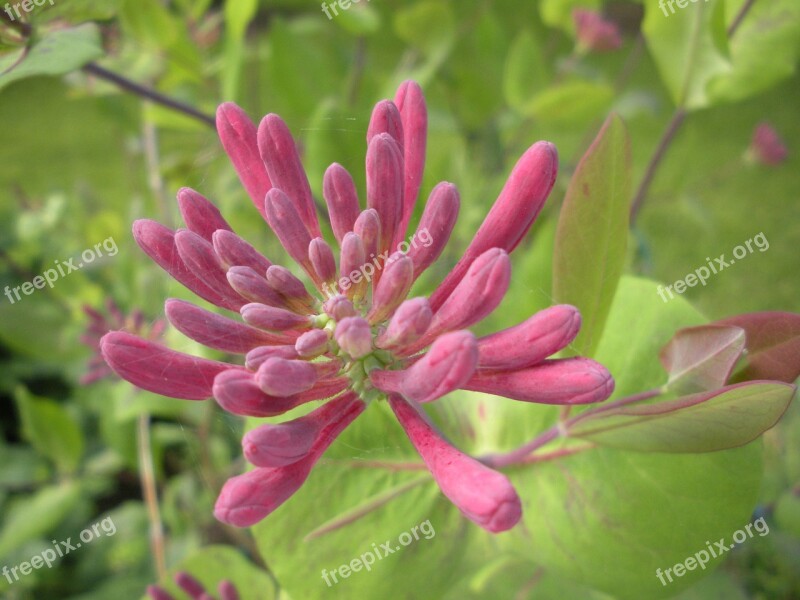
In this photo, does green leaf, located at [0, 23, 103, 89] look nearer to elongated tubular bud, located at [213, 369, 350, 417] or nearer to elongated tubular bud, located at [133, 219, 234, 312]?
elongated tubular bud, located at [133, 219, 234, 312]

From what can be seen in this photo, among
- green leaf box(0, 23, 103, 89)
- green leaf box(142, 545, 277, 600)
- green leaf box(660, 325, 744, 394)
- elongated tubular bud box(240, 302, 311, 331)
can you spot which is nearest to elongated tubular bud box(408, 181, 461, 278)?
elongated tubular bud box(240, 302, 311, 331)

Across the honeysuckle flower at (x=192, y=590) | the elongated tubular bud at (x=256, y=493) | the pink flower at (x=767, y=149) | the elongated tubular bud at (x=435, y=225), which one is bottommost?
the pink flower at (x=767, y=149)

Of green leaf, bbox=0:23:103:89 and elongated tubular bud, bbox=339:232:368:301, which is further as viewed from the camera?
green leaf, bbox=0:23:103:89

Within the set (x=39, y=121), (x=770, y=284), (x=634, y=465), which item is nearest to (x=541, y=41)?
(x=770, y=284)

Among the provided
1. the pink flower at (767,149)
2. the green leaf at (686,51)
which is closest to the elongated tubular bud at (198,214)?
the green leaf at (686,51)

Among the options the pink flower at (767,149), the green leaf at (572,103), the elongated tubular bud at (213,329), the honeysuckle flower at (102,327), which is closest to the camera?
the elongated tubular bud at (213,329)

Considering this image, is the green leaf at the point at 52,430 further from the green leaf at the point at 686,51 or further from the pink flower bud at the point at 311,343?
the green leaf at the point at 686,51

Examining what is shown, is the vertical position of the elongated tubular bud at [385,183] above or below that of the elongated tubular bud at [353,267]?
above
